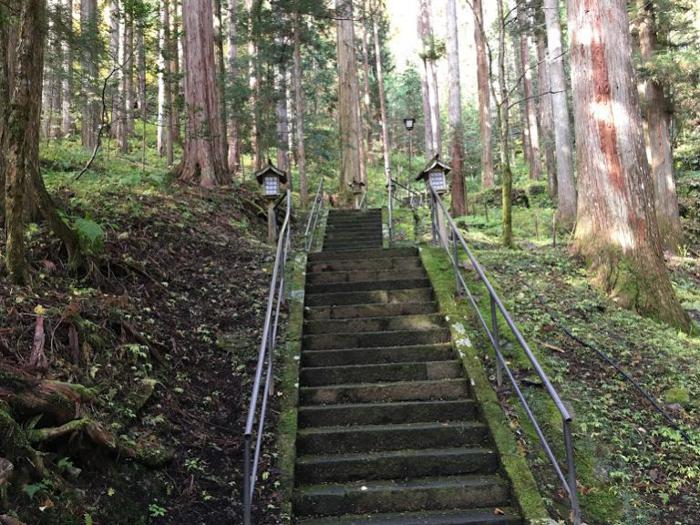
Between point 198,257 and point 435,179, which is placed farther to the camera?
point 435,179

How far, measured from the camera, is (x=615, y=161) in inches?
306

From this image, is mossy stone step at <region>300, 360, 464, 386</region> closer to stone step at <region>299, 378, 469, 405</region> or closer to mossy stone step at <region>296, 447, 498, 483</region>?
stone step at <region>299, 378, 469, 405</region>

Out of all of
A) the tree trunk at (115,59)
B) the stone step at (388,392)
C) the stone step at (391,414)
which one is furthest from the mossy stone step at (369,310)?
the tree trunk at (115,59)

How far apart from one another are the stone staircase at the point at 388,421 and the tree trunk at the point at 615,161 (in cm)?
284

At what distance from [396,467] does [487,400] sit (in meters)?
1.09

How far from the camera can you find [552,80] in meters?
15.4

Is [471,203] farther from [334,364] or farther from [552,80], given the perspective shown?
[334,364]

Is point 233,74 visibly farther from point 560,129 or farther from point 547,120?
point 547,120

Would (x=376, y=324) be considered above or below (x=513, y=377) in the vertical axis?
above

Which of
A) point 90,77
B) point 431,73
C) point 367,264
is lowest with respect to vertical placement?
point 367,264

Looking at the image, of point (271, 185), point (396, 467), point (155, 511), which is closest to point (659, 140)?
point (271, 185)

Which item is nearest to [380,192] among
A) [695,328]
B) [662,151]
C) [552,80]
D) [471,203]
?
[471,203]

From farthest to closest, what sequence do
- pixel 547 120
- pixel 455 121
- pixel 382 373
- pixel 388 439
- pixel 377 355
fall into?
pixel 547 120
pixel 455 121
pixel 377 355
pixel 382 373
pixel 388 439

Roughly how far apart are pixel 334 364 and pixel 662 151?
1170cm
